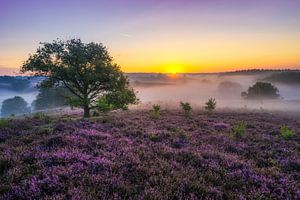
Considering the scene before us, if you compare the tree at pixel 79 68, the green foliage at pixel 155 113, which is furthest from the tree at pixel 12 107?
the green foliage at pixel 155 113

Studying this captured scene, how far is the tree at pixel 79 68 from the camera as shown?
26.2 m

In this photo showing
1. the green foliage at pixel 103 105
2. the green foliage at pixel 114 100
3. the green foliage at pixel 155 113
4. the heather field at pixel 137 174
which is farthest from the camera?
the green foliage at pixel 114 100

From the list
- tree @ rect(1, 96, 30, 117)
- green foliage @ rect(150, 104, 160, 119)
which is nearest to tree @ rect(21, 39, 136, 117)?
green foliage @ rect(150, 104, 160, 119)

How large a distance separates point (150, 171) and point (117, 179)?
43.7 inches

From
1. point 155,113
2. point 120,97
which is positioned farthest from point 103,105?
point 155,113

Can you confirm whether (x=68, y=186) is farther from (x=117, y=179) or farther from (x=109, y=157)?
(x=109, y=157)

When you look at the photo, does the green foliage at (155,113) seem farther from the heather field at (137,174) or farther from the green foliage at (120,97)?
the heather field at (137,174)

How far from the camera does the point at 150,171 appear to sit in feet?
22.4

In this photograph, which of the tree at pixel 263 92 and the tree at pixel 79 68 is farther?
the tree at pixel 263 92

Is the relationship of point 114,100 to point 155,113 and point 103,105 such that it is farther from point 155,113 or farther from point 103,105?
point 155,113

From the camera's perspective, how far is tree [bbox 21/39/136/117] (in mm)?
26161

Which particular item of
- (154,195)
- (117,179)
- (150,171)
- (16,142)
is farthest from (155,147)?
(16,142)

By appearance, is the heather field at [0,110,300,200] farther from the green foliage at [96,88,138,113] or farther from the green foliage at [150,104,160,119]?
the green foliage at [96,88,138,113]

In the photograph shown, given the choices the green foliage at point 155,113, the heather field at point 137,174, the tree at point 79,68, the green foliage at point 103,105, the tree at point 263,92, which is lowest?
the tree at point 263,92
